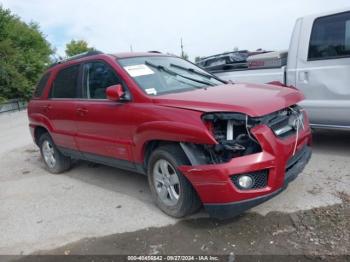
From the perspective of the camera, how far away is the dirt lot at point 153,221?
354 centimetres

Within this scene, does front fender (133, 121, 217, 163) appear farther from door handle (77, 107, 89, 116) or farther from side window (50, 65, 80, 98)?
side window (50, 65, 80, 98)

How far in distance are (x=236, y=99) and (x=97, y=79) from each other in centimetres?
215

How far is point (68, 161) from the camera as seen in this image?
21.4ft

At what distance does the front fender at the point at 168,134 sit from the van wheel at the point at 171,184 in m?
0.16

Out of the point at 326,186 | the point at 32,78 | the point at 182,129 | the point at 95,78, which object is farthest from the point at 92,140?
the point at 32,78

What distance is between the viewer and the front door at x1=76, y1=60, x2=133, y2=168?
459 cm

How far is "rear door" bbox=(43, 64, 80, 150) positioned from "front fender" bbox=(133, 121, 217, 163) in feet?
5.02

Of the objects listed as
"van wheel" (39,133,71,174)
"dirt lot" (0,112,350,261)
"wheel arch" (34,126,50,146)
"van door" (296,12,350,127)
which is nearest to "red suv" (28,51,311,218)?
"dirt lot" (0,112,350,261)

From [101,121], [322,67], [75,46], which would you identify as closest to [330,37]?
[322,67]

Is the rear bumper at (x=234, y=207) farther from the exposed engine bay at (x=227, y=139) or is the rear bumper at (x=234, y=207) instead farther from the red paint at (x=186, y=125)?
the exposed engine bay at (x=227, y=139)

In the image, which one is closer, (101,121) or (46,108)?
(101,121)

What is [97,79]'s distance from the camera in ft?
16.9

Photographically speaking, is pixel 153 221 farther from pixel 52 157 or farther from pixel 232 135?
pixel 52 157

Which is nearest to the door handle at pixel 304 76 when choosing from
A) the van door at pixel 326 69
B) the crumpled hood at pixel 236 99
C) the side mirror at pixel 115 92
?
the van door at pixel 326 69
